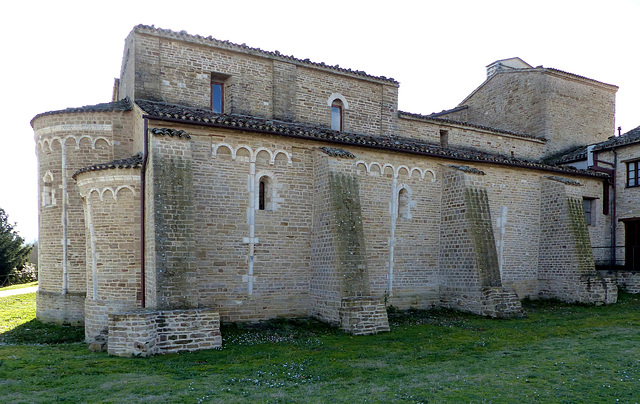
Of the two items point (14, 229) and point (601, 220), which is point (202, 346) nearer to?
point (601, 220)

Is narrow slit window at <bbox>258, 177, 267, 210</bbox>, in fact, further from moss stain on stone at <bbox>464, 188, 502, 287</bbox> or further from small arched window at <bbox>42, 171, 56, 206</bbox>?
moss stain on stone at <bbox>464, 188, 502, 287</bbox>

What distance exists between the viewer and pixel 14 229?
34.4 metres

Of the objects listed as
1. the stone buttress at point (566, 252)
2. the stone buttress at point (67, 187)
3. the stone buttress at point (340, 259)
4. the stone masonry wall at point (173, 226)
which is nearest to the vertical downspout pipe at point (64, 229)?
the stone buttress at point (67, 187)

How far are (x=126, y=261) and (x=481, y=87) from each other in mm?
22229

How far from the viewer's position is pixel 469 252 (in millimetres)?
16422

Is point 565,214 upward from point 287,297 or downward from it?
upward

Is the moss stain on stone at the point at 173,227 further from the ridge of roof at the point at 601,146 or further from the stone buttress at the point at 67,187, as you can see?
the ridge of roof at the point at 601,146

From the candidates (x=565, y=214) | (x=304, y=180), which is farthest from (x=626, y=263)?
(x=304, y=180)

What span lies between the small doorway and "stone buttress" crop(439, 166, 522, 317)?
921 cm

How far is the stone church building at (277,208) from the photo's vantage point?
41.9ft

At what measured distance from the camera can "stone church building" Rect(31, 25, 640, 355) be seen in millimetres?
12773

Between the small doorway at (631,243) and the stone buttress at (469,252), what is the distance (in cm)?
921

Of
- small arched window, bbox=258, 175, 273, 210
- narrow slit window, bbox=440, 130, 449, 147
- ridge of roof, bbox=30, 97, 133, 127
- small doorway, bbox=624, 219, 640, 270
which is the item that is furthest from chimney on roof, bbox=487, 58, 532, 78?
ridge of roof, bbox=30, 97, 133, 127

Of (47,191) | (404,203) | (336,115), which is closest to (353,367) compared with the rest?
(404,203)
